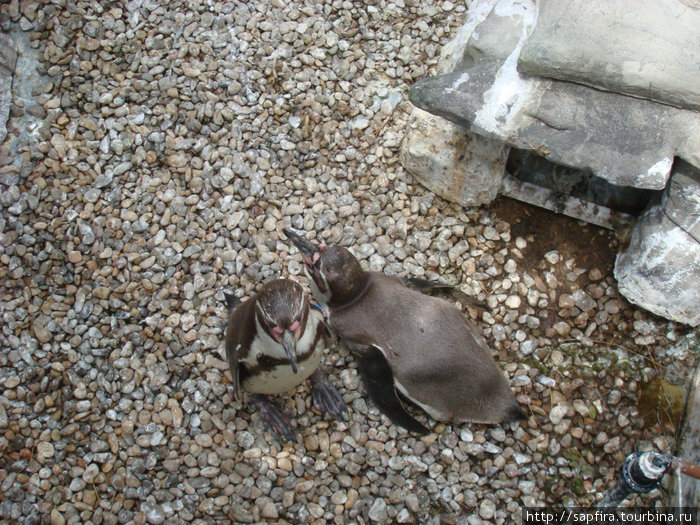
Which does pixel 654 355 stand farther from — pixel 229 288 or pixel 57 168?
pixel 57 168

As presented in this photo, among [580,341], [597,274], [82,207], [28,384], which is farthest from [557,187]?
[28,384]

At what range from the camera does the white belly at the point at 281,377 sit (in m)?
3.06

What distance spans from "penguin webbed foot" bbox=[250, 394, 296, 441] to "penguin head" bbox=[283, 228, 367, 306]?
637 millimetres

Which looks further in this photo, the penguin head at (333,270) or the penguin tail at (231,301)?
the penguin tail at (231,301)

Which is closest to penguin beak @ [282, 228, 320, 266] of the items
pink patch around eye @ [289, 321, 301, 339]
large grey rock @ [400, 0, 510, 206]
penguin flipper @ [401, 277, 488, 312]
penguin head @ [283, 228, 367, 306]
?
penguin head @ [283, 228, 367, 306]

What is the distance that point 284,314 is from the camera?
108 inches

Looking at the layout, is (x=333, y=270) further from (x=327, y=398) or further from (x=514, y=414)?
(x=514, y=414)

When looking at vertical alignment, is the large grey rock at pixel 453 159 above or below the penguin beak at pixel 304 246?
above

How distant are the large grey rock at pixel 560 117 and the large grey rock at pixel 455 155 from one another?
0.42 metres

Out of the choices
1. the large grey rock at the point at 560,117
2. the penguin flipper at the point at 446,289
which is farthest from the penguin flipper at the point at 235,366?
the large grey rock at the point at 560,117

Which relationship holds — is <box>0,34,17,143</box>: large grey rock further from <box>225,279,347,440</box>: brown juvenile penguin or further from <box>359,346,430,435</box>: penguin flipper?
<box>359,346,430,435</box>: penguin flipper

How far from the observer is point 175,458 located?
3.20 meters

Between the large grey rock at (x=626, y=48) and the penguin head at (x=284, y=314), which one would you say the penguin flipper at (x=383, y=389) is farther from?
the large grey rock at (x=626, y=48)

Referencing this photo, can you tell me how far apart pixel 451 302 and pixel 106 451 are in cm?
199
